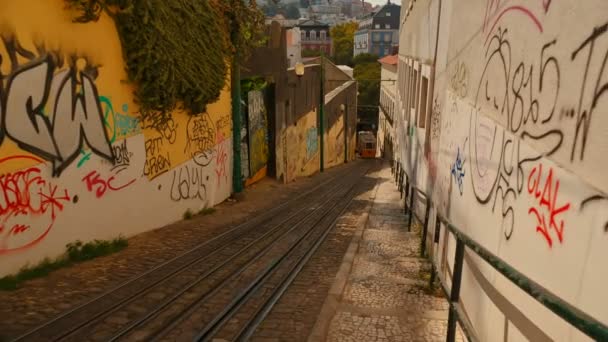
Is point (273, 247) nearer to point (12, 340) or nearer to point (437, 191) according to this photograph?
point (437, 191)

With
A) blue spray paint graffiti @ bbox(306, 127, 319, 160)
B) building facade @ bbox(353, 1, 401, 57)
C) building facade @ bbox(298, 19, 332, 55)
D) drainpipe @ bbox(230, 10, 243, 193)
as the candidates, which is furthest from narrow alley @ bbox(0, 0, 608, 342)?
building facade @ bbox(353, 1, 401, 57)

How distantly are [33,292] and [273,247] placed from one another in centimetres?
361

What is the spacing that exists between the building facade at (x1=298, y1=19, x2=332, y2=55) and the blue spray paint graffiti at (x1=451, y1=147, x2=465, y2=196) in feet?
283

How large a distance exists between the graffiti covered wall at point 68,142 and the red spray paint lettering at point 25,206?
12 millimetres


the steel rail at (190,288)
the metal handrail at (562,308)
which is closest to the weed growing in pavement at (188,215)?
the steel rail at (190,288)

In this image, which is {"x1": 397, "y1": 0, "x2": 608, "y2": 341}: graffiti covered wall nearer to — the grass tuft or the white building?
the grass tuft

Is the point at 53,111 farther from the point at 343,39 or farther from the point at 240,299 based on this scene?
the point at 343,39

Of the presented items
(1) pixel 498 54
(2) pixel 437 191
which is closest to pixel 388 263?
(2) pixel 437 191

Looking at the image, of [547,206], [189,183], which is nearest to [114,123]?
[189,183]

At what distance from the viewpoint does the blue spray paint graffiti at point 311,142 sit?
23.5 m

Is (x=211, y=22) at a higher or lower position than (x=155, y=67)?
higher

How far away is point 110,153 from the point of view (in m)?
7.39

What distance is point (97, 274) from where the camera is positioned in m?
6.11

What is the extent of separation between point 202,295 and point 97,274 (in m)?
1.54
